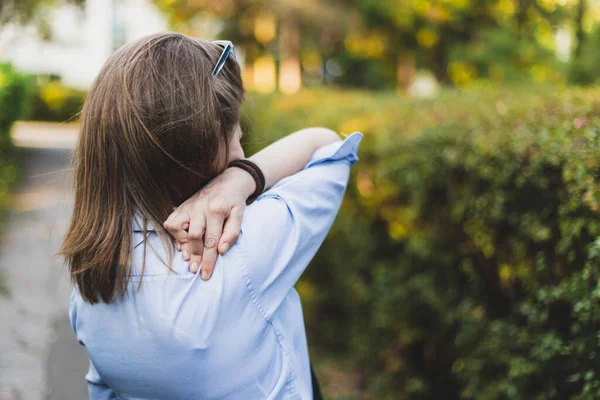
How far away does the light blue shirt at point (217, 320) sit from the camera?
56.0 inches

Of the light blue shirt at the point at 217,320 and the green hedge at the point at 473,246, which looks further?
the green hedge at the point at 473,246

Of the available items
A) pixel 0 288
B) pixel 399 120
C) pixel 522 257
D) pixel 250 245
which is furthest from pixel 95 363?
pixel 0 288

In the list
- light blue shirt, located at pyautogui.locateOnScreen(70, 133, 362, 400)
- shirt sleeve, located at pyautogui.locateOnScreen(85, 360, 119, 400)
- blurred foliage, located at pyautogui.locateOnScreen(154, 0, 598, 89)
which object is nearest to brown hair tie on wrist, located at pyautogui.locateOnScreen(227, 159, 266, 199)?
light blue shirt, located at pyautogui.locateOnScreen(70, 133, 362, 400)

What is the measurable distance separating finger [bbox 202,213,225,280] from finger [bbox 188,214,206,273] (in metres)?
0.01

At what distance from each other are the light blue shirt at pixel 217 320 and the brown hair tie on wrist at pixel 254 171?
115mm

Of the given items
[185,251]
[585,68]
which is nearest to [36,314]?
[185,251]

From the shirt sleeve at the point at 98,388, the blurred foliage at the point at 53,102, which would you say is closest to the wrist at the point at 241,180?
the shirt sleeve at the point at 98,388

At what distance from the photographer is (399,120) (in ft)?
14.5

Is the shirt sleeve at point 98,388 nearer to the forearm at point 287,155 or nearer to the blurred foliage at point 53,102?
the forearm at point 287,155

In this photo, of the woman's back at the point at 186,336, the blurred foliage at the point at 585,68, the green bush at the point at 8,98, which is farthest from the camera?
the green bush at the point at 8,98

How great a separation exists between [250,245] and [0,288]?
4.24m

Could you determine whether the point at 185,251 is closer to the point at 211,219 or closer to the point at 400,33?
the point at 211,219

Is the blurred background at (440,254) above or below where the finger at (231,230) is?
below

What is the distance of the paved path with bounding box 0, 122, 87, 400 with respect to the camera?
11.6 feet
